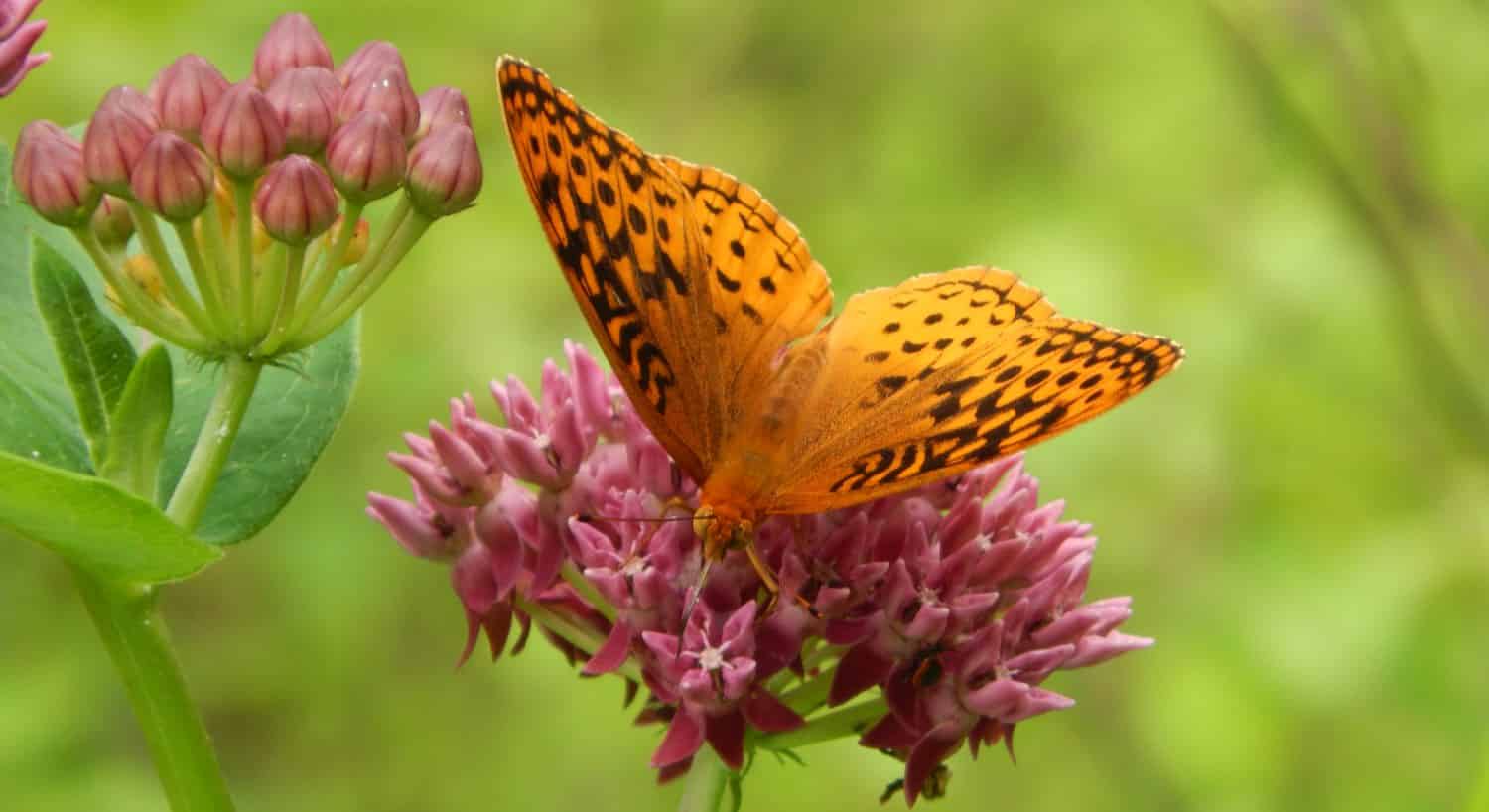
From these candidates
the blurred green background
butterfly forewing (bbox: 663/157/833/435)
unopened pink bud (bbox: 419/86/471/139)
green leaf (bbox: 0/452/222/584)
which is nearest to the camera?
green leaf (bbox: 0/452/222/584)

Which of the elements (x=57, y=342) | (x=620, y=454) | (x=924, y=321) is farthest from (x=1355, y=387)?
(x=57, y=342)

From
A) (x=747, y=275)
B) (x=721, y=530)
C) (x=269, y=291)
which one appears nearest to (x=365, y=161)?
(x=269, y=291)

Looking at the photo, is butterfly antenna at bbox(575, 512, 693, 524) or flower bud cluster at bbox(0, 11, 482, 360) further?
butterfly antenna at bbox(575, 512, 693, 524)

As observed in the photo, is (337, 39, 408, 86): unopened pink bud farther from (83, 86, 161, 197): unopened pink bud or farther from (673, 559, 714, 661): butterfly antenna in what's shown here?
(673, 559, 714, 661): butterfly antenna

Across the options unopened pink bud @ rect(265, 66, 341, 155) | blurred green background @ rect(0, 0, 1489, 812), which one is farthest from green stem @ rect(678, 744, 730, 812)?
blurred green background @ rect(0, 0, 1489, 812)

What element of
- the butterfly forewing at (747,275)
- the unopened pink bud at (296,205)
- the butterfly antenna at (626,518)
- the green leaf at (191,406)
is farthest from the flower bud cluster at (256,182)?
the butterfly forewing at (747,275)

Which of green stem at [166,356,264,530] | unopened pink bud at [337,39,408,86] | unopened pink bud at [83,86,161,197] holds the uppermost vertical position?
unopened pink bud at [337,39,408,86]

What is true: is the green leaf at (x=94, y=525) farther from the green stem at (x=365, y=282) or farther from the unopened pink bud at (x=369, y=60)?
the unopened pink bud at (x=369, y=60)

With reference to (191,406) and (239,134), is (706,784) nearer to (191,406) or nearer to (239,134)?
(191,406)
